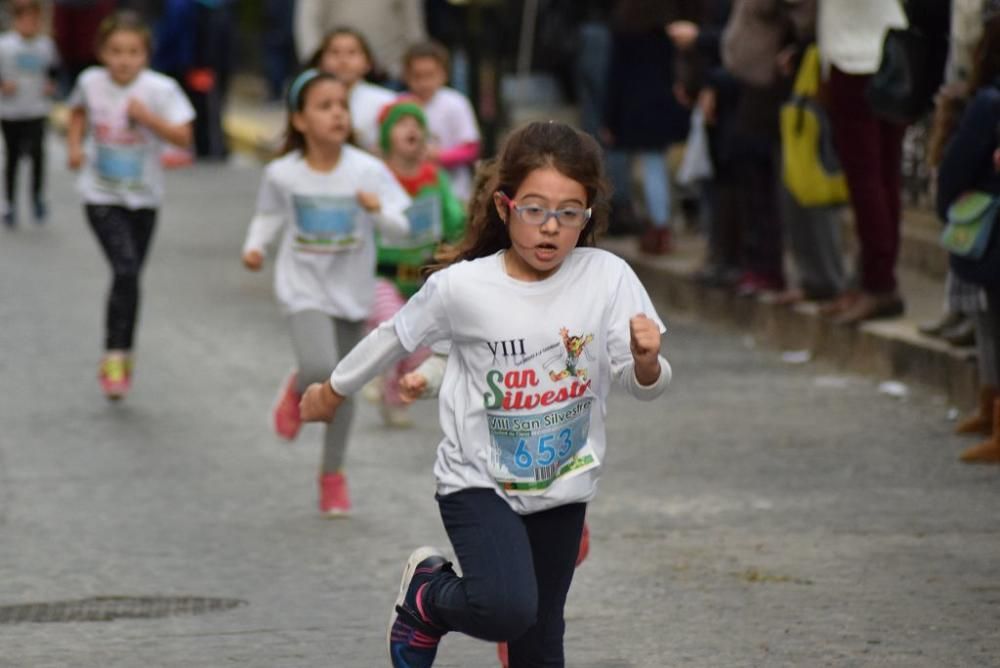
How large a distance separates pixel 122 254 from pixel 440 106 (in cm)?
187

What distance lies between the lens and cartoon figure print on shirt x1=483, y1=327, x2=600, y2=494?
5422 mm

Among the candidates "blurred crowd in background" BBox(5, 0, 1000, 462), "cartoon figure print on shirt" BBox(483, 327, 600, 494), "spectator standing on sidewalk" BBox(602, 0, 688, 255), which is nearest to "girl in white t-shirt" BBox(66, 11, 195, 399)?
"blurred crowd in background" BBox(5, 0, 1000, 462)

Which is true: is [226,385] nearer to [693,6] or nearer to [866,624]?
[693,6]

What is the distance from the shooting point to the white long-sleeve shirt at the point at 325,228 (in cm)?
877

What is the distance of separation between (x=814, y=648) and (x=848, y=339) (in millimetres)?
5267

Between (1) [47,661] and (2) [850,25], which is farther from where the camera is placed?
(2) [850,25]

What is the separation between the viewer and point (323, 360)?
8.49 meters

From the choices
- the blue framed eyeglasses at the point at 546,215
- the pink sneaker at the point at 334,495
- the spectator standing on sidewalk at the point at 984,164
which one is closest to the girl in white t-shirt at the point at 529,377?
the blue framed eyeglasses at the point at 546,215

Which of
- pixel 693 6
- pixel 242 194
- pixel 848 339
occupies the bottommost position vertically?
pixel 242 194

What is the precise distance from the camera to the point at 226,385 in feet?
37.3

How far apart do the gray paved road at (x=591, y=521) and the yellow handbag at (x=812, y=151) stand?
875 millimetres

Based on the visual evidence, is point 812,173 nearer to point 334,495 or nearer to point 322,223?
point 322,223

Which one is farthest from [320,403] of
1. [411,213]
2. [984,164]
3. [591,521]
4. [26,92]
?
[26,92]

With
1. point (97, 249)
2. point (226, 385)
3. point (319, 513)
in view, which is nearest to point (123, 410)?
point (226, 385)
